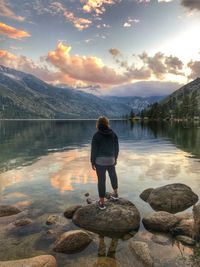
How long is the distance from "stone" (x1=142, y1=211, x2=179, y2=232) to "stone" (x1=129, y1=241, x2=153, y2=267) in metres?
2.13

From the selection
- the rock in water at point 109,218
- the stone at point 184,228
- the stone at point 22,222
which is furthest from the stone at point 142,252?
the stone at point 22,222

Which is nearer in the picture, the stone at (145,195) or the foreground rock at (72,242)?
the foreground rock at (72,242)

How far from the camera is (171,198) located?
17516 millimetres

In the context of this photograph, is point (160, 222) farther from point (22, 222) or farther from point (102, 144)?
point (22, 222)

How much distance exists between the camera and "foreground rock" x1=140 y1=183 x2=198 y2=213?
17.0 metres

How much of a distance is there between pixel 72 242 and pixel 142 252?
3.06 m

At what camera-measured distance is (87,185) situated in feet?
73.3

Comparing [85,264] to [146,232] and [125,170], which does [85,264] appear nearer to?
[146,232]

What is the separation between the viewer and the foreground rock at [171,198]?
17.0m

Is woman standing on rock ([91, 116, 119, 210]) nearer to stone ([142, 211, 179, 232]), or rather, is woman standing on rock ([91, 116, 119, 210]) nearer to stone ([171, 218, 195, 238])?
stone ([142, 211, 179, 232])

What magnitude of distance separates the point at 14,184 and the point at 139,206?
11574 millimetres

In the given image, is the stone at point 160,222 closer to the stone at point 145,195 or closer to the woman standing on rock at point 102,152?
the woman standing on rock at point 102,152

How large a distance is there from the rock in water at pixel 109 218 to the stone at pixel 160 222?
0.58 m

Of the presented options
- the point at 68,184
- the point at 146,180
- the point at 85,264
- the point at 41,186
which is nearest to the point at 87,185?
the point at 68,184
